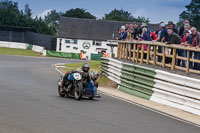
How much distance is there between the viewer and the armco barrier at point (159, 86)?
47.4 feet

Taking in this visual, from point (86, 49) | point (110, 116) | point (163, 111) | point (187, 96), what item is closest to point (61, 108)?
point (110, 116)

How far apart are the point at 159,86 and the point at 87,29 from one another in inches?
2757

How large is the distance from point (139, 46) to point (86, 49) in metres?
62.7

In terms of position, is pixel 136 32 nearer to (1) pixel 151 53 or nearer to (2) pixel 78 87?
(1) pixel 151 53

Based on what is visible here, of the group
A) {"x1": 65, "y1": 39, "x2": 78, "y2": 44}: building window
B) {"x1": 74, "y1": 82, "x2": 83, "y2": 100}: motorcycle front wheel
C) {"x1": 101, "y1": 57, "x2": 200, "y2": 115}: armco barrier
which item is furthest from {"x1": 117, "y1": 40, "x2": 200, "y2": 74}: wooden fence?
{"x1": 65, "y1": 39, "x2": 78, "y2": 44}: building window

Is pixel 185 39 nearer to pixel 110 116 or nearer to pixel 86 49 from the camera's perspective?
pixel 110 116

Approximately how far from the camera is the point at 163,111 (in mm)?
14195

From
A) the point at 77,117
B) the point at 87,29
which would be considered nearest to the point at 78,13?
the point at 87,29

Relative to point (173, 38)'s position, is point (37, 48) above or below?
below

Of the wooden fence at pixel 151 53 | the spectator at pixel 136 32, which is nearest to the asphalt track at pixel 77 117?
the wooden fence at pixel 151 53

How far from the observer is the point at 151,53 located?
19500mm

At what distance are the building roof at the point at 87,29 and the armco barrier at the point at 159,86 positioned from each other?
62.5 m

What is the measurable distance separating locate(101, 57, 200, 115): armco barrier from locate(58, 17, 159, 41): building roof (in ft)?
205

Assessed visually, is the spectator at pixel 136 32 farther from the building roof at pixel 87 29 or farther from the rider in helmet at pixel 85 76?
the building roof at pixel 87 29
